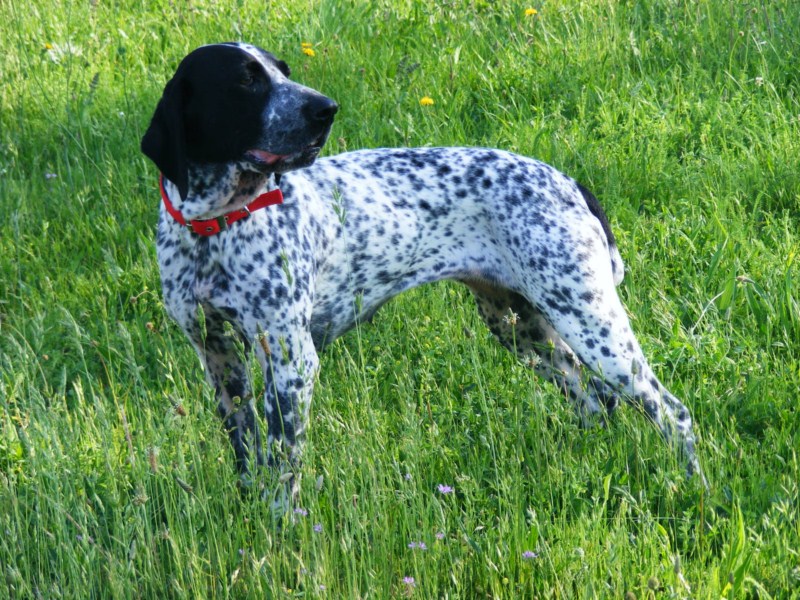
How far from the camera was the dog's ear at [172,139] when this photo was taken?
366 centimetres

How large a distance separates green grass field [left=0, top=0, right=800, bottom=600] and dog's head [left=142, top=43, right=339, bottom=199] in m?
0.71

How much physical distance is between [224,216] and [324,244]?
1.55ft

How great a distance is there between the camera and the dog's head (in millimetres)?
3684

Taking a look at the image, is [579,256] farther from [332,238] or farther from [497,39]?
[497,39]

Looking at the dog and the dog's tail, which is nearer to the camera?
the dog

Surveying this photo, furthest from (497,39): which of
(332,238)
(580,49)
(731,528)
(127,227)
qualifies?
(731,528)

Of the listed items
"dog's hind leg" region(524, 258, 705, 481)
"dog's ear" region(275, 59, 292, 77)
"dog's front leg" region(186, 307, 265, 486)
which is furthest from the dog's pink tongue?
"dog's hind leg" region(524, 258, 705, 481)

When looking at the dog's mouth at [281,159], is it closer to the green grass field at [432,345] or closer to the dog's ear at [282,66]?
the dog's ear at [282,66]

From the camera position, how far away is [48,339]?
5066mm

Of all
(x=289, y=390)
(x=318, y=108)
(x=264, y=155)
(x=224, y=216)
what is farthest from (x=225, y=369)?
(x=318, y=108)

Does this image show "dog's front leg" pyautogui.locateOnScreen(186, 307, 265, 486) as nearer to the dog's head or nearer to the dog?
the dog

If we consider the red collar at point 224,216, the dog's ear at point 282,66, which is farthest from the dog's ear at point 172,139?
the dog's ear at point 282,66

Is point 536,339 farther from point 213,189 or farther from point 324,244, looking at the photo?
point 213,189

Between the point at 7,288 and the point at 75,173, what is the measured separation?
972mm
